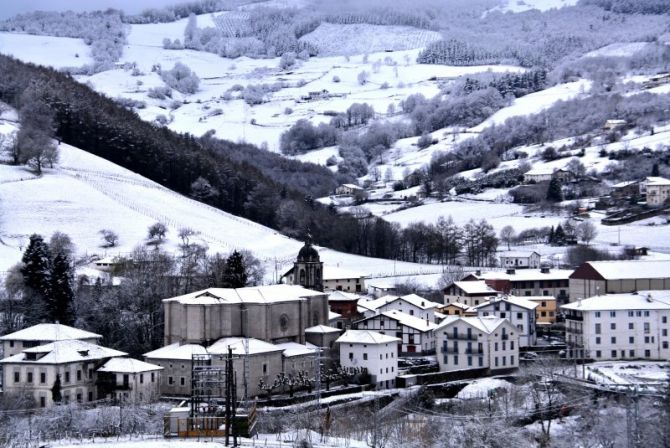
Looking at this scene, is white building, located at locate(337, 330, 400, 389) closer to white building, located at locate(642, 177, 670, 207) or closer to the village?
the village

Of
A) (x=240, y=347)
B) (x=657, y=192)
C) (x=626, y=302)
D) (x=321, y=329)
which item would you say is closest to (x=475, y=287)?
(x=626, y=302)

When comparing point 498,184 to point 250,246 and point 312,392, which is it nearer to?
point 250,246

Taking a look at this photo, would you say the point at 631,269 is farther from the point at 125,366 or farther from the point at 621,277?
the point at 125,366

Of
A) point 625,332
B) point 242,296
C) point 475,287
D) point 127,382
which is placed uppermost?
point 242,296

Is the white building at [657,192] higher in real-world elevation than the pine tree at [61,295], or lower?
higher

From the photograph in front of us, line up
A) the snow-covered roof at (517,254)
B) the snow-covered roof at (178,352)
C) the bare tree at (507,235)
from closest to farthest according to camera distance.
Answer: the snow-covered roof at (178,352) → the snow-covered roof at (517,254) → the bare tree at (507,235)

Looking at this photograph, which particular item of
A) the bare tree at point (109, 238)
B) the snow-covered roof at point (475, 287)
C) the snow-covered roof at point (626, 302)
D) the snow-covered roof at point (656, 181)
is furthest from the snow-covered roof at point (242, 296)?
the snow-covered roof at point (656, 181)

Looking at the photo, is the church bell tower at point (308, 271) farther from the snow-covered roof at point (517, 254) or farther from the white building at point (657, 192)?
the white building at point (657, 192)

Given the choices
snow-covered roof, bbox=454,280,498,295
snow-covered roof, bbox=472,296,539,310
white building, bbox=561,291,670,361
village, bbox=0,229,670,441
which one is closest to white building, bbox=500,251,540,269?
snow-covered roof, bbox=454,280,498,295
